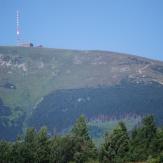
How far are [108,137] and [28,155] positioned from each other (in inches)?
1224

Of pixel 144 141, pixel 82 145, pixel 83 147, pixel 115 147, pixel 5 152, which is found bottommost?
pixel 5 152

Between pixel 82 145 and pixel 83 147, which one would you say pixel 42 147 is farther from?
pixel 83 147

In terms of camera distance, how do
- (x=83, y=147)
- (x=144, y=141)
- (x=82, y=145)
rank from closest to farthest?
1. (x=83, y=147)
2. (x=82, y=145)
3. (x=144, y=141)

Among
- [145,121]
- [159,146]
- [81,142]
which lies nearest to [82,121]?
[81,142]

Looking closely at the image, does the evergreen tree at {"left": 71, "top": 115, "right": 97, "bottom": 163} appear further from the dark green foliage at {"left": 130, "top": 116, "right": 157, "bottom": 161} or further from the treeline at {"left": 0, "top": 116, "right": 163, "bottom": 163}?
the dark green foliage at {"left": 130, "top": 116, "right": 157, "bottom": 161}

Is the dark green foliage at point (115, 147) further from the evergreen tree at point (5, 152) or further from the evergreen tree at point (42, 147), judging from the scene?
the evergreen tree at point (5, 152)

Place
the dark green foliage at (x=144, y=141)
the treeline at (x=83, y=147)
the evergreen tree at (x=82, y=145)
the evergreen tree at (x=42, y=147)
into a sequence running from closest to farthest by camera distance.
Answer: the dark green foliage at (x=144, y=141) < the treeline at (x=83, y=147) < the evergreen tree at (x=82, y=145) < the evergreen tree at (x=42, y=147)

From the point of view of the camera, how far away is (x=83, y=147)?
164 meters

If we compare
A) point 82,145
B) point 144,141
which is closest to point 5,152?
point 82,145

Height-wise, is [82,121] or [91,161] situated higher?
[82,121]

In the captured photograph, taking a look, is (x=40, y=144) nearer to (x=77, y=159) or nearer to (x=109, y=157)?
(x=77, y=159)

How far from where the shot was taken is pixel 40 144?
544 ft

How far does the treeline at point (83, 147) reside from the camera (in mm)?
150500

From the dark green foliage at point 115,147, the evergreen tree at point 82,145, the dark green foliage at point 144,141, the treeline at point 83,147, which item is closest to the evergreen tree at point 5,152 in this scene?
the treeline at point 83,147
